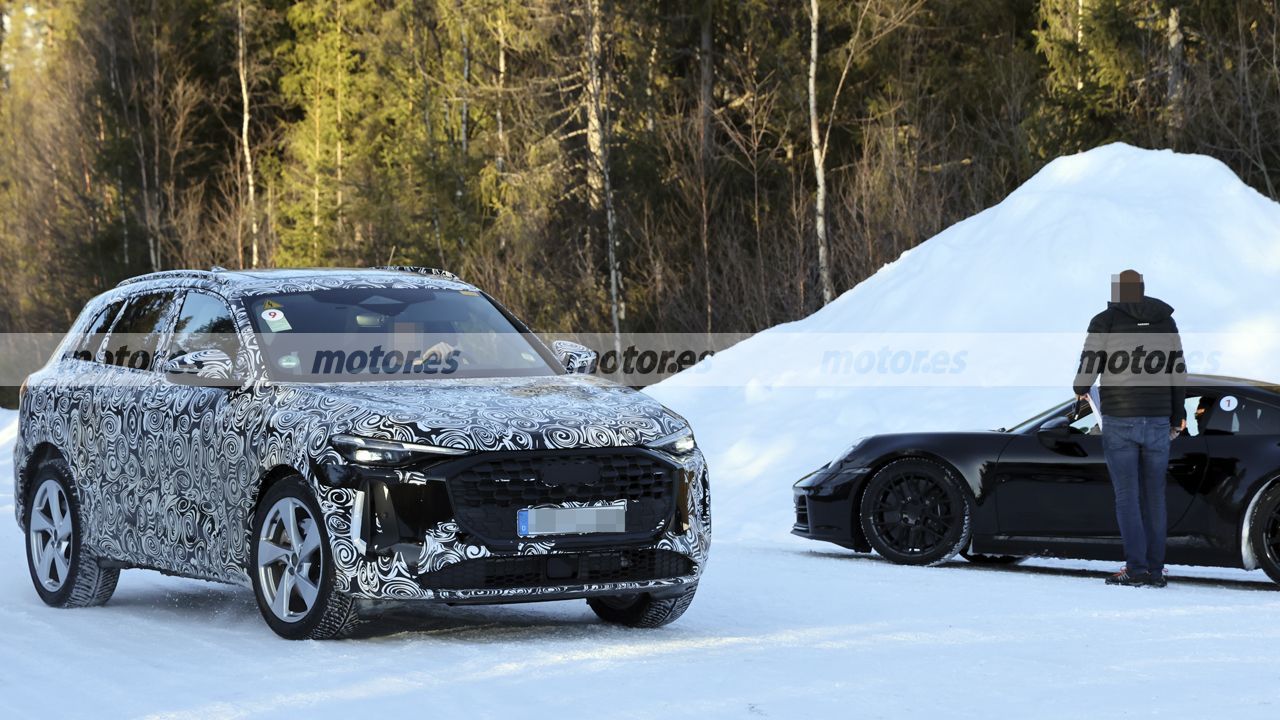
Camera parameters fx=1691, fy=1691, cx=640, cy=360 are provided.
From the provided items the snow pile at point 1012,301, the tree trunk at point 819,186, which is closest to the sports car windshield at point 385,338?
the snow pile at point 1012,301

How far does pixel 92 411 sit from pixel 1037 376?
10383 mm

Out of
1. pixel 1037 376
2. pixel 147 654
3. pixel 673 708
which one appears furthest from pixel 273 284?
pixel 1037 376

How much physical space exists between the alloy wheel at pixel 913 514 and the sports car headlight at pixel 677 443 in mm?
3745

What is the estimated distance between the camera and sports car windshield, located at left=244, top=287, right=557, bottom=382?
27.1 ft

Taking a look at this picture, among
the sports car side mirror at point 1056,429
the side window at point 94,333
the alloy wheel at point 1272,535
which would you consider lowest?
the alloy wheel at point 1272,535

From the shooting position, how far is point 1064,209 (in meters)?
20.5

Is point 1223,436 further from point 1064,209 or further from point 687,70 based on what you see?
point 687,70

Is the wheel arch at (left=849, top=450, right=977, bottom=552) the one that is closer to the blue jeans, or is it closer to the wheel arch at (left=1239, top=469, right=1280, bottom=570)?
the blue jeans

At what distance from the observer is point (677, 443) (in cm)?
785

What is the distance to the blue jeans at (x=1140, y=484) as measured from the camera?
10.1 m

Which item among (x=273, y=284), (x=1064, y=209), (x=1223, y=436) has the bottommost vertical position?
(x=1223, y=436)

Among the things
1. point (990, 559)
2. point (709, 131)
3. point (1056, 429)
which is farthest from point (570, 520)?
point (709, 131)

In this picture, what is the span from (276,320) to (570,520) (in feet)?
6.70

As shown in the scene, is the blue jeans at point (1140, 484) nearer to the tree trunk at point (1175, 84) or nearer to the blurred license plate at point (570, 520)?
the blurred license plate at point (570, 520)
